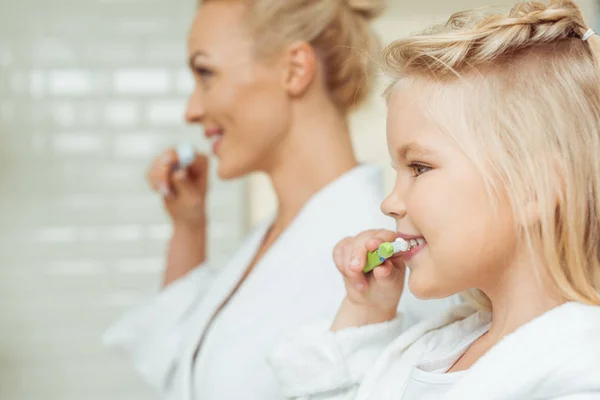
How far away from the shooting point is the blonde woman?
1231 millimetres

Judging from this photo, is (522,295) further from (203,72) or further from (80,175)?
(80,175)

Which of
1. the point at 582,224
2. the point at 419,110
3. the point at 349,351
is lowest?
the point at 349,351

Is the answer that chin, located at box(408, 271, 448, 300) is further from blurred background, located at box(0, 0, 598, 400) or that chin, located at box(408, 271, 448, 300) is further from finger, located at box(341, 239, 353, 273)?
blurred background, located at box(0, 0, 598, 400)

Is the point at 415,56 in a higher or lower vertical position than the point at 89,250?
higher

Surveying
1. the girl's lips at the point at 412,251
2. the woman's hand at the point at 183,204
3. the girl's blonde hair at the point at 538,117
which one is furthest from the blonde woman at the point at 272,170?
the girl's blonde hair at the point at 538,117

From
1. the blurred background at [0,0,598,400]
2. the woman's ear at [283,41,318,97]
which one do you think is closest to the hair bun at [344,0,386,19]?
the woman's ear at [283,41,318,97]

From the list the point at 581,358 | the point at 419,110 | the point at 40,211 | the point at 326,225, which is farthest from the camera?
the point at 40,211

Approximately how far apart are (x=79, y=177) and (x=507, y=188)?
61.7 inches

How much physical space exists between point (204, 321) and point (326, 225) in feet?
0.87

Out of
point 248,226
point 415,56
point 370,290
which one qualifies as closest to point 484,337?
point 370,290

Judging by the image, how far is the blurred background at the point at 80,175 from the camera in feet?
6.97

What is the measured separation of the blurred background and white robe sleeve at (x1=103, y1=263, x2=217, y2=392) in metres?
0.57

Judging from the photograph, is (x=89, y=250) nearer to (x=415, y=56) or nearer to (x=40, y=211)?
(x=40, y=211)

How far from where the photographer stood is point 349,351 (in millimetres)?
1003
